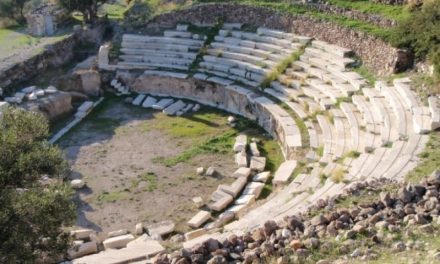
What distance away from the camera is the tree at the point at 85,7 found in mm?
23592

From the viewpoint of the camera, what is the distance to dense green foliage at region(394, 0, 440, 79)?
53.7 feet

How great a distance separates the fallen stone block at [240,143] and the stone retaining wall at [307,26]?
434cm

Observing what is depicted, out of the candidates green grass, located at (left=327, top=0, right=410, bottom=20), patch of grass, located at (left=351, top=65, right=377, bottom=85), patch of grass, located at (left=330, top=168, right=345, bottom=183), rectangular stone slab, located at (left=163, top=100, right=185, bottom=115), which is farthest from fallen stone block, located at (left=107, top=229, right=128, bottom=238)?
green grass, located at (left=327, top=0, right=410, bottom=20)

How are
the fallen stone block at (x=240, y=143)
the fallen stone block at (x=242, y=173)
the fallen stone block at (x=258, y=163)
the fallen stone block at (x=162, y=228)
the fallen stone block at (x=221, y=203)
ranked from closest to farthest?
the fallen stone block at (x=162, y=228)
the fallen stone block at (x=221, y=203)
the fallen stone block at (x=242, y=173)
the fallen stone block at (x=258, y=163)
the fallen stone block at (x=240, y=143)

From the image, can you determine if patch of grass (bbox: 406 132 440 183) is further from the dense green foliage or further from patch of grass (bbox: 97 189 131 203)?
patch of grass (bbox: 97 189 131 203)

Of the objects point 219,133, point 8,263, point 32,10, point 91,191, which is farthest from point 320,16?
point 8,263

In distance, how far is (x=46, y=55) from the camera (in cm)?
2208

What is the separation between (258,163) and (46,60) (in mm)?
9989

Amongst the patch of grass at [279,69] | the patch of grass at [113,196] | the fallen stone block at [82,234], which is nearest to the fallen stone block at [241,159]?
the patch of grass at [113,196]

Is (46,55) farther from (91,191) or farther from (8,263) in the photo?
(8,263)

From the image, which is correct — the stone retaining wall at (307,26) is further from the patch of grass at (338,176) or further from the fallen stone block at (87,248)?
the fallen stone block at (87,248)

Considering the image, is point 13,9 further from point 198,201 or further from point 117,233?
point 117,233

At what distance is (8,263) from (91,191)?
7.13 metres

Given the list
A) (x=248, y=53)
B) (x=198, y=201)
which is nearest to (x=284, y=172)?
(x=198, y=201)
